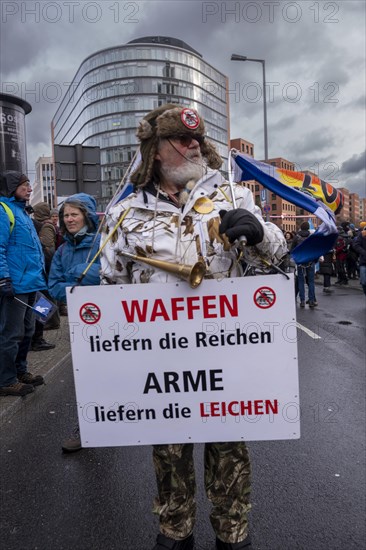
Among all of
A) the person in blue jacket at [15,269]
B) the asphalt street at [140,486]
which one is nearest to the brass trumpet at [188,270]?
the asphalt street at [140,486]

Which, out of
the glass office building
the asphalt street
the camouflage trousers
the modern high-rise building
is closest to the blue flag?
the camouflage trousers

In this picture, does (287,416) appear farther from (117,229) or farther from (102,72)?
(102,72)

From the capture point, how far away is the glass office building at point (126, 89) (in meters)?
57.1

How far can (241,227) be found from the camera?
5.32 ft

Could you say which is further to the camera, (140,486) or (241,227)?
(140,486)

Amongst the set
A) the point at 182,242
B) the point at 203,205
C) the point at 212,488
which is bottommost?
the point at 212,488

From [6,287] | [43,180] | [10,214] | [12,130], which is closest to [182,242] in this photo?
[6,287]

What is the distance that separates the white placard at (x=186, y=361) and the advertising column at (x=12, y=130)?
23.0ft

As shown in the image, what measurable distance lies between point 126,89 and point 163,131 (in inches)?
2437

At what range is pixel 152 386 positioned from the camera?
1.83 meters

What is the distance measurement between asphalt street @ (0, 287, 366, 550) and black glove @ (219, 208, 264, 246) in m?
1.56

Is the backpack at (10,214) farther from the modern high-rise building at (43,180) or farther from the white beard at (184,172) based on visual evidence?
the modern high-rise building at (43,180)

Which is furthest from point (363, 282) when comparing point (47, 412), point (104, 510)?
point (104, 510)

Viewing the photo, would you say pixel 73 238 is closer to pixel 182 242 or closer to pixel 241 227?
pixel 182 242
